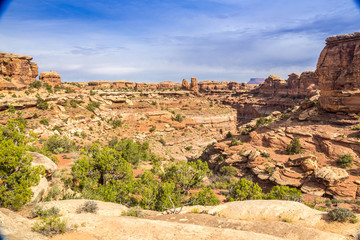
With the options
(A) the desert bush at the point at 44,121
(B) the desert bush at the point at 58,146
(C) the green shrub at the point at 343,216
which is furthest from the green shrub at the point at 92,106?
(C) the green shrub at the point at 343,216

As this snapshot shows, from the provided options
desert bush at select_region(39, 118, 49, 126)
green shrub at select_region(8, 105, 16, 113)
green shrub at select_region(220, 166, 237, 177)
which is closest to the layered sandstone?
green shrub at select_region(220, 166, 237, 177)

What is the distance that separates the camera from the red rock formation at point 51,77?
48.0m

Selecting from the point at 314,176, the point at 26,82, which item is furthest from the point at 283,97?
the point at 26,82

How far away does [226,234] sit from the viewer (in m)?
6.05

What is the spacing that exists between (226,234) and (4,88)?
3963 centimetres

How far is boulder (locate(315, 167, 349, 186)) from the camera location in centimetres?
1686

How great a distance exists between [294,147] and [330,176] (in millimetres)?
6737

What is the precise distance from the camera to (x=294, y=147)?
23.5 metres

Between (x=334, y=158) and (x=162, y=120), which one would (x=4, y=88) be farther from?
(x=334, y=158)

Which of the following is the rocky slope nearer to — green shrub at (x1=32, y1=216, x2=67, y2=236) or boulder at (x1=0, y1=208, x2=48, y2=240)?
boulder at (x1=0, y1=208, x2=48, y2=240)

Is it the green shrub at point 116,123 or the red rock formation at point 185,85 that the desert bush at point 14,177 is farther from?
the red rock formation at point 185,85

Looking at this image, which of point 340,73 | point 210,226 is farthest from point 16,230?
point 340,73

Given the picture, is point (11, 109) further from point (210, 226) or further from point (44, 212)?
point (210, 226)

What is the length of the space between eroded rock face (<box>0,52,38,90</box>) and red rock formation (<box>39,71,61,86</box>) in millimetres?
10258
